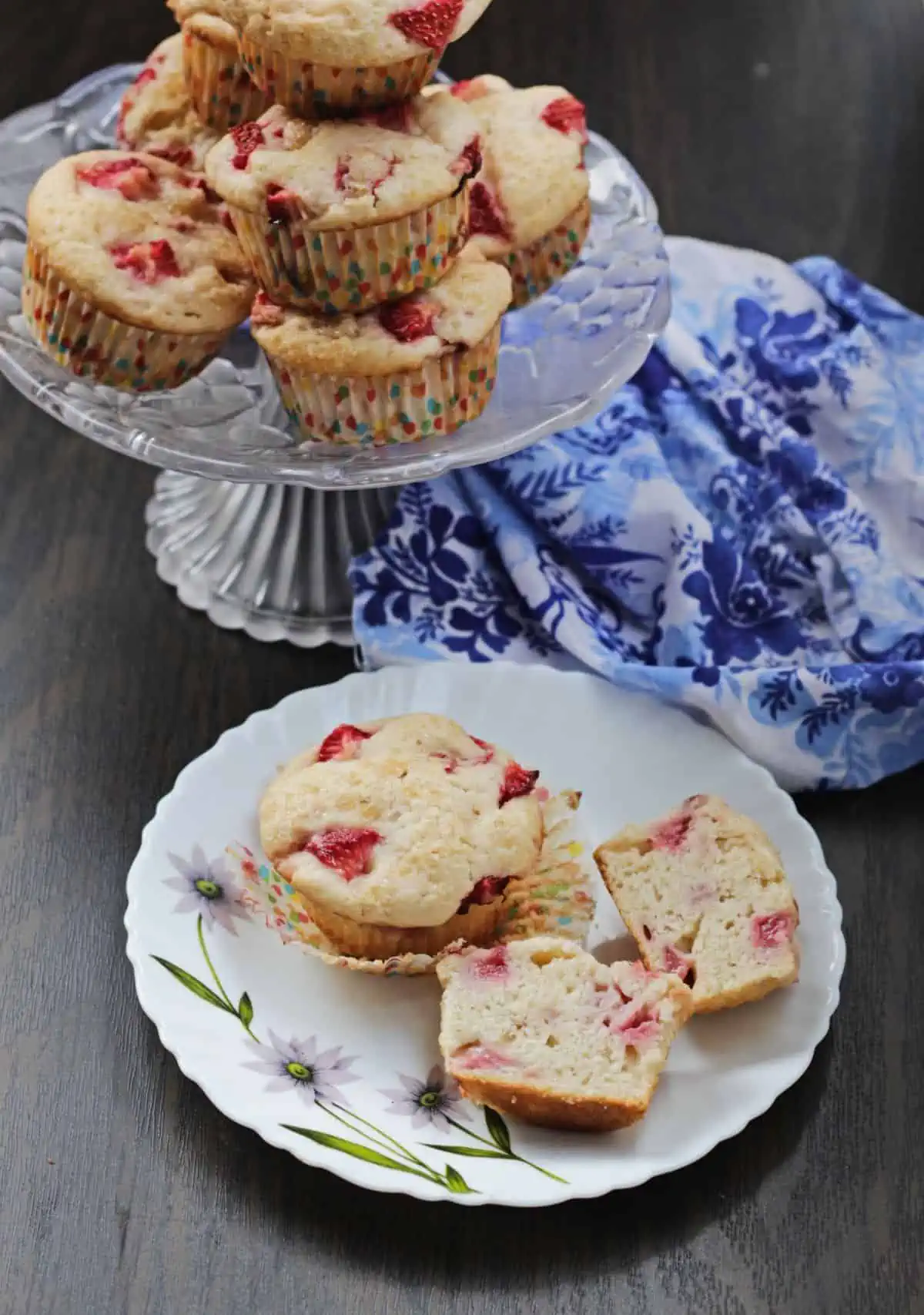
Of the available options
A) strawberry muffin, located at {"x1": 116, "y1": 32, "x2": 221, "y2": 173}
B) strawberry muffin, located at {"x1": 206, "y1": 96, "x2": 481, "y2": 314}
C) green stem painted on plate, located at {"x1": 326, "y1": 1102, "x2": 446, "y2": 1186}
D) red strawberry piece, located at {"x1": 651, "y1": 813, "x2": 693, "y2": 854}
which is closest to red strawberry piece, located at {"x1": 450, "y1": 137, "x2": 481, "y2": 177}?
strawberry muffin, located at {"x1": 206, "y1": 96, "x2": 481, "y2": 314}

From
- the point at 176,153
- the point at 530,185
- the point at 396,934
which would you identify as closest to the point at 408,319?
the point at 530,185

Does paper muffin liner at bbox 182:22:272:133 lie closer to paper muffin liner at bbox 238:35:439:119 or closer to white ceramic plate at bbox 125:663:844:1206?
paper muffin liner at bbox 238:35:439:119

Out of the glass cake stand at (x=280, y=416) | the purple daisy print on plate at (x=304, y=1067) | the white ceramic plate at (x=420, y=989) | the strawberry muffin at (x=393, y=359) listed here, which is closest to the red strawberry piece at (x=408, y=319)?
the strawberry muffin at (x=393, y=359)

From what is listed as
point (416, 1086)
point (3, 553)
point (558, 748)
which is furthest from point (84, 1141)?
point (3, 553)

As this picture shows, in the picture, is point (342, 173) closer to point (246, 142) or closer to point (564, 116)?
point (246, 142)

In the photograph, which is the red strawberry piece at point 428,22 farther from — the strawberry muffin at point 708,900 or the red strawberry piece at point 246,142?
the strawberry muffin at point 708,900
